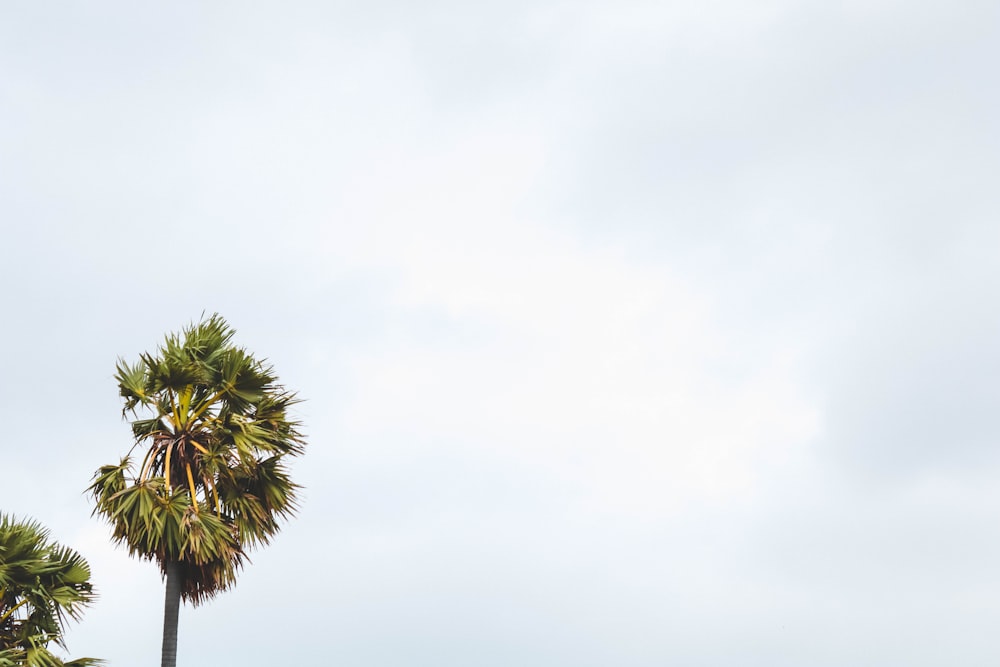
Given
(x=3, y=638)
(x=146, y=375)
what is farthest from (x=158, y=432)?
(x=3, y=638)

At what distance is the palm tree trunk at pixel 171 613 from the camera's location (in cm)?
2317

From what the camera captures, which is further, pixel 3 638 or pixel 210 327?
pixel 210 327

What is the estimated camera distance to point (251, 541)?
2428 centimetres

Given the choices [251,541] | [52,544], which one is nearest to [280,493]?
[251,541]

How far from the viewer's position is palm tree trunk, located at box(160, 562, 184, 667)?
23.2 metres

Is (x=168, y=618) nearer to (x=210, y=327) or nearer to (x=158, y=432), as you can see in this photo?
(x=158, y=432)

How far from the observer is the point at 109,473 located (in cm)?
2417

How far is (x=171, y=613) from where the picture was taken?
23.4 m

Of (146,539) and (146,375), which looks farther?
(146,375)

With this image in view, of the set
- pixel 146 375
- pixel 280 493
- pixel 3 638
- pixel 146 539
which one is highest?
pixel 146 375

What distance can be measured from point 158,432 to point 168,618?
144 inches

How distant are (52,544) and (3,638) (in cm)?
192

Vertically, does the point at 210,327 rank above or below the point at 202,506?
above

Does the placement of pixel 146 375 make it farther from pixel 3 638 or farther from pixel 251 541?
pixel 3 638
